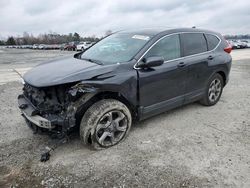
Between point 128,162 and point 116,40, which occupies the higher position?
point 116,40

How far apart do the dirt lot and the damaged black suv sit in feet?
1.13

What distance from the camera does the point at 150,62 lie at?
3.67 metres

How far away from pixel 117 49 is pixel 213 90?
8.17 ft

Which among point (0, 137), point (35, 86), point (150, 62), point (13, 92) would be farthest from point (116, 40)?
point (13, 92)

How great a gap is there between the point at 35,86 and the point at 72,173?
126cm

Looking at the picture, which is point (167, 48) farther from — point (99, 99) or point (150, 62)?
point (99, 99)

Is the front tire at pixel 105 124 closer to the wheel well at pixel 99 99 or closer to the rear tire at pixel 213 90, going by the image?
the wheel well at pixel 99 99

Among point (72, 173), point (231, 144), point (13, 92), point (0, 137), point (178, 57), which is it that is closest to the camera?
point (72, 173)

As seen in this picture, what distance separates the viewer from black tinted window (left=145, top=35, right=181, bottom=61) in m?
3.98

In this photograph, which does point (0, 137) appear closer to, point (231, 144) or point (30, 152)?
point (30, 152)

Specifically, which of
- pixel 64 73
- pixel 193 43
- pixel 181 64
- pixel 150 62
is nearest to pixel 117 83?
pixel 150 62

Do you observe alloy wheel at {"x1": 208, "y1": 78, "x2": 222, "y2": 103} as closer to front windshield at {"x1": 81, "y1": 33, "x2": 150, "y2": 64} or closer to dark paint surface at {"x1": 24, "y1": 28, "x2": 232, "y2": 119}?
dark paint surface at {"x1": 24, "y1": 28, "x2": 232, "y2": 119}

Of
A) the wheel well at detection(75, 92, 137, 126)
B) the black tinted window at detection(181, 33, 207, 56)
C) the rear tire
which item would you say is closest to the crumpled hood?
the wheel well at detection(75, 92, 137, 126)

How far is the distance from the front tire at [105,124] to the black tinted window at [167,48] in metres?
1.02
